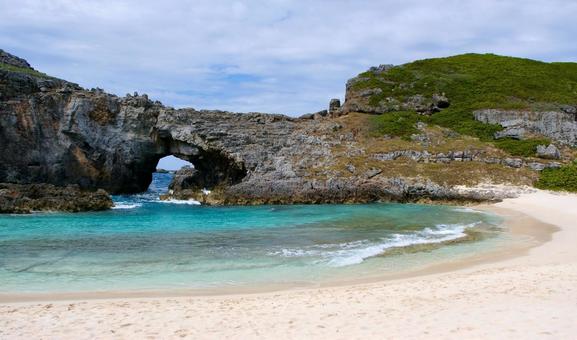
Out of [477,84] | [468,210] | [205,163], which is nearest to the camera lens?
[468,210]

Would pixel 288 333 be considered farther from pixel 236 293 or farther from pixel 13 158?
pixel 13 158

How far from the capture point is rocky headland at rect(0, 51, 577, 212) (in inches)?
1507

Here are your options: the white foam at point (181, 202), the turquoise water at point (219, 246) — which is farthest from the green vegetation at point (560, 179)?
the white foam at point (181, 202)

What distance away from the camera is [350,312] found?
9.23m

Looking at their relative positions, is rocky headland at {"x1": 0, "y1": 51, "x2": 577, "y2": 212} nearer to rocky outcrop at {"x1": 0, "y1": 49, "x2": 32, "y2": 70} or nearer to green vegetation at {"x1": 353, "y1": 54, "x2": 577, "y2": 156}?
rocky outcrop at {"x1": 0, "y1": 49, "x2": 32, "y2": 70}

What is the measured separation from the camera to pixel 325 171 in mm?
40156

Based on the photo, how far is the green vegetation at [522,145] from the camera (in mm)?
41356

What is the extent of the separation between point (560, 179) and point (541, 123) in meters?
12.4

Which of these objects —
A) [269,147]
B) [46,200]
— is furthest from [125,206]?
[269,147]

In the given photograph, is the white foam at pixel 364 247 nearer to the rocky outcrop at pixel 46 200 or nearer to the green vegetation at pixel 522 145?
the rocky outcrop at pixel 46 200

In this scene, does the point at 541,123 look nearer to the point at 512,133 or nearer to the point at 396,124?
the point at 512,133

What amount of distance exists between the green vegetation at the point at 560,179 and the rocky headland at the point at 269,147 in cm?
85

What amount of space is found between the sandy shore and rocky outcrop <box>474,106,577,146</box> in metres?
37.0

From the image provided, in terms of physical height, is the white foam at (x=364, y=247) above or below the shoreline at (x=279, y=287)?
below
